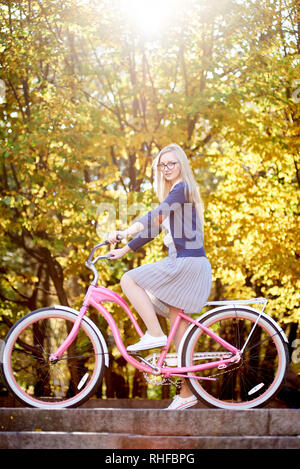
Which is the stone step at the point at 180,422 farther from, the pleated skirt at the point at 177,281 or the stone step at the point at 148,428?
the pleated skirt at the point at 177,281

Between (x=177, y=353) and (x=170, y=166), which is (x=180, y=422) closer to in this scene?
(x=177, y=353)

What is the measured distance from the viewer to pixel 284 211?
10750 mm

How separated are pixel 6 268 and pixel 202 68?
6.43m

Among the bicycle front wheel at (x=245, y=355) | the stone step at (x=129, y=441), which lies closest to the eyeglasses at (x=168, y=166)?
the bicycle front wheel at (x=245, y=355)

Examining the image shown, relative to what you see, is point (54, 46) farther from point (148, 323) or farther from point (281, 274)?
point (148, 323)

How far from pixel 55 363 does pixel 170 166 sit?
1.90 metres

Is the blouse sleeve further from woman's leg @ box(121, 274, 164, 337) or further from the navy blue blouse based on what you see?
woman's leg @ box(121, 274, 164, 337)

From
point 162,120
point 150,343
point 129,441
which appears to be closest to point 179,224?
point 150,343

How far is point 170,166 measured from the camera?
479cm

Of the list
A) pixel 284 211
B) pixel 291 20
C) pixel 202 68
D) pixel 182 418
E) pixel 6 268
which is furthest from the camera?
pixel 6 268

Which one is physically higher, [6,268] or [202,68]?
[202,68]

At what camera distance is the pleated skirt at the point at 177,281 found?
14.9 ft

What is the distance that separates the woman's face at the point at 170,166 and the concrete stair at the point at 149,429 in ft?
6.34

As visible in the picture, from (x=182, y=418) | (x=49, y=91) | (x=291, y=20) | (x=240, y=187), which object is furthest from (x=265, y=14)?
(x=182, y=418)
